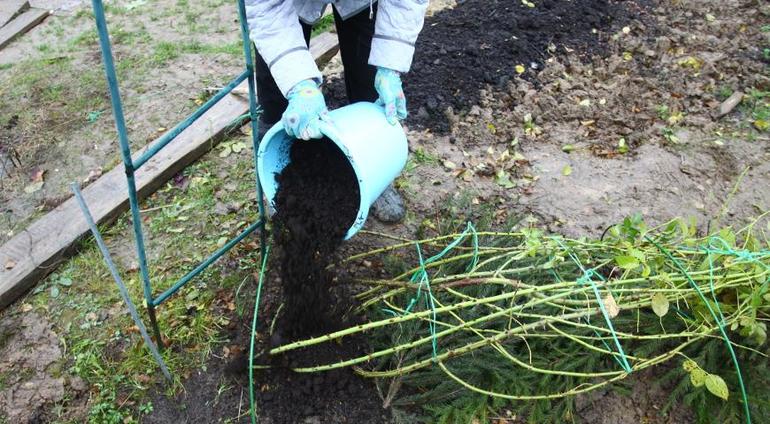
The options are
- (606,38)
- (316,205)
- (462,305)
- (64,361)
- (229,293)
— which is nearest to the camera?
(462,305)

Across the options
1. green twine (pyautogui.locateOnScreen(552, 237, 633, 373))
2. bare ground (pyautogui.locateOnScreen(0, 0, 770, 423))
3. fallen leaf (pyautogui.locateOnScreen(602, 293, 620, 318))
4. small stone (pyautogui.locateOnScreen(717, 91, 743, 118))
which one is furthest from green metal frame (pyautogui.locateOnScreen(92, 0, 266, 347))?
small stone (pyautogui.locateOnScreen(717, 91, 743, 118))

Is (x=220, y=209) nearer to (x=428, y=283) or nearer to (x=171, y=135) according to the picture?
(x=171, y=135)

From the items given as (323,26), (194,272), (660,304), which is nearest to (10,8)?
(323,26)

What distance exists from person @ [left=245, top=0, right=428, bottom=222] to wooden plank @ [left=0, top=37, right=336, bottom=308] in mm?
628

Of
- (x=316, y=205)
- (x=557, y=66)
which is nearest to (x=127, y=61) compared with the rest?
(x=316, y=205)

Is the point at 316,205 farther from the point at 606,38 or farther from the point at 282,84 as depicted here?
the point at 606,38

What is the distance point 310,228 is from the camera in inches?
79.2

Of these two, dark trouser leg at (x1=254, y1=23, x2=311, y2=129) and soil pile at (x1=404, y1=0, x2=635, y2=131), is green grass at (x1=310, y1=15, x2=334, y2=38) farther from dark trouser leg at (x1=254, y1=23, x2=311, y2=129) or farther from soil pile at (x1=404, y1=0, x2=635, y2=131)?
dark trouser leg at (x1=254, y1=23, x2=311, y2=129)

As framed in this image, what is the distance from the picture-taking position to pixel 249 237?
2.67 meters

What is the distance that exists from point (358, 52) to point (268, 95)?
423 millimetres

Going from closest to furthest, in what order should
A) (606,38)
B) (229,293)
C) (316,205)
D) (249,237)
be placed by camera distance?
1. (316,205)
2. (229,293)
3. (249,237)
4. (606,38)

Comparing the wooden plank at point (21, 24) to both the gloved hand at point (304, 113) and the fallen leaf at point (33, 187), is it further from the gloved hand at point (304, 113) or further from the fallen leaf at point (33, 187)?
the gloved hand at point (304, 113)

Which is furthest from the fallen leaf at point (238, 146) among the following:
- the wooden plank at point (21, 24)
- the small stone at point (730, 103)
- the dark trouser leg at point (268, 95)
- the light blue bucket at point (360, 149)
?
the small stone at point (730, 103)

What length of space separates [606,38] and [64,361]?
12.2 ft
